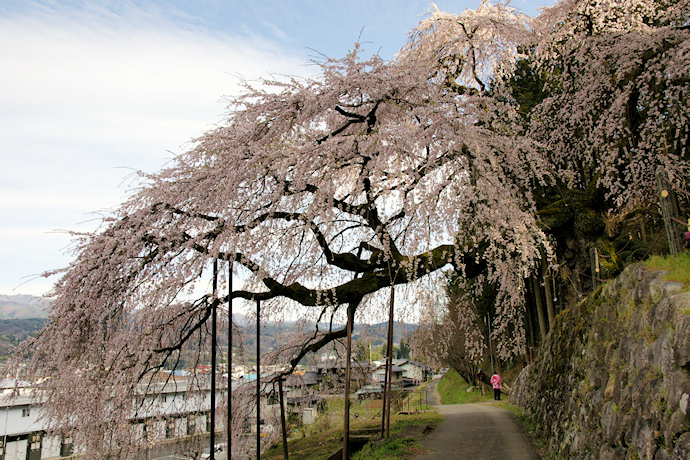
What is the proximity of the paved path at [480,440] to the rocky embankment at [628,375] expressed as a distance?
804mm

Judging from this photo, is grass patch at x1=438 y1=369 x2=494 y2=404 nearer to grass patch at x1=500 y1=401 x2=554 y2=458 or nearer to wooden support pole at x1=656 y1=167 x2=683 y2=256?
grass patch at x1=500 y1=401 x2=554 y2=458

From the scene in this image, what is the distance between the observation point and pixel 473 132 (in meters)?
5.81

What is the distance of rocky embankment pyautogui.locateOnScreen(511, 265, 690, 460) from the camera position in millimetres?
3479

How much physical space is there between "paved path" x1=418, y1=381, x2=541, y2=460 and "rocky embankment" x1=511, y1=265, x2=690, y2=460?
0.80 meters

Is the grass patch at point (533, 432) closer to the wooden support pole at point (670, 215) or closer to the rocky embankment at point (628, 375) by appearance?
the rocky embankment at point (628, 375)

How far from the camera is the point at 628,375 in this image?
448 centimetres

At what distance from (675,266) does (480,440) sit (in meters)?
5.65

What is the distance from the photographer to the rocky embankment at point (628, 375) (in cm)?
348

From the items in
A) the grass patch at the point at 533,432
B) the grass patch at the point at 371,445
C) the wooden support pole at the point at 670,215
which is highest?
the wooden support pole at the point at 670,215

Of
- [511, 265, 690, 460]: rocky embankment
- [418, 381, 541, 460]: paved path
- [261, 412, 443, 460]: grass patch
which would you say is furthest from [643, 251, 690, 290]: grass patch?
[261, 412, 443, 460]: grass patch

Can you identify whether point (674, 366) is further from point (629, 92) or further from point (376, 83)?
point (629, 92)

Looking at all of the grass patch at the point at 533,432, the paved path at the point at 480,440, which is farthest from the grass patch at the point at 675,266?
the paved path at the point at 480,440

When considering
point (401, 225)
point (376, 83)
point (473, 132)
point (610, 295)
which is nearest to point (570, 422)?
point (610, 295)


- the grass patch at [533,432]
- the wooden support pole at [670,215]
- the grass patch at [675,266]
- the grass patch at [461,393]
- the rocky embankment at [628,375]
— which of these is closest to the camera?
the rocky embankment at [628,375]
